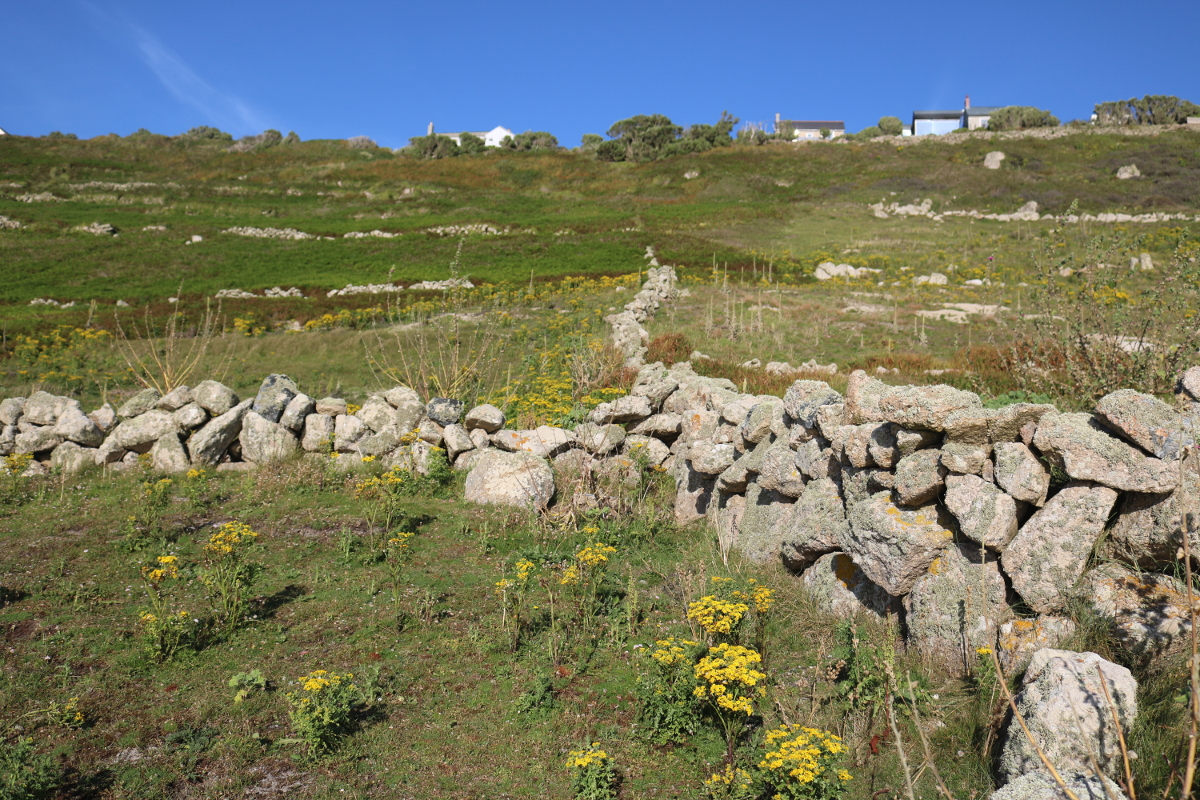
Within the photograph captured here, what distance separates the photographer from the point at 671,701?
5.00 metres

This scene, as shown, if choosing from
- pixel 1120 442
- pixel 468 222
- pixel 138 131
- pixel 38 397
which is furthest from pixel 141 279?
pixel 138 131

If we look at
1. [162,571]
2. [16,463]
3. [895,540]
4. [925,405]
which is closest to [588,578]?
[895,540]

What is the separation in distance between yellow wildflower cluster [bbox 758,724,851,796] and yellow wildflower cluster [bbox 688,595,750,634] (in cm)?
90

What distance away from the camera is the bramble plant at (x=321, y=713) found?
14.9 feet

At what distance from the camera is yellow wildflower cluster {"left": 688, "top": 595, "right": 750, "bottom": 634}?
5062 mm

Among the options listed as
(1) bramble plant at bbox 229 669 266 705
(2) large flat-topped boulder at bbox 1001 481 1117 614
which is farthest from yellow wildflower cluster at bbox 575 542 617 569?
(2) large flat-topped boulder at bbox 1001 481 1117 614

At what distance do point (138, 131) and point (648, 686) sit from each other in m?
106

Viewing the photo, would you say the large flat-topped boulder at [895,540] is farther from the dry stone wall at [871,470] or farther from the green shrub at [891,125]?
the green shrub at [891,125]

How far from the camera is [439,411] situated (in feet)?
35.8

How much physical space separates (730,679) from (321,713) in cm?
259

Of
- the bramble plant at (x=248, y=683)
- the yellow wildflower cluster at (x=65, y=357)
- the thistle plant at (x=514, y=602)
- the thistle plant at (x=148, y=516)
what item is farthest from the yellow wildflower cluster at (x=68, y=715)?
the yellow wildflower cluster at (x=65, y=357)

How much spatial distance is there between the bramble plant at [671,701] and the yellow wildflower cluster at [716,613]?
200 mm

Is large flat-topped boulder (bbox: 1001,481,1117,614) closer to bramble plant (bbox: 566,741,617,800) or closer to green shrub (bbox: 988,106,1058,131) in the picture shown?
A: bramble plant (bbox: 566,741,617,800)

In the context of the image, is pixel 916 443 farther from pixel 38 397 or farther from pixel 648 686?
pixel 38 397
